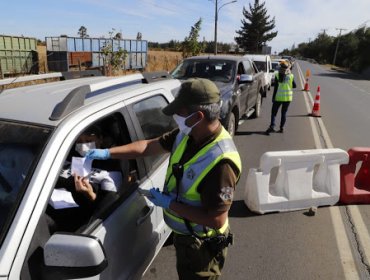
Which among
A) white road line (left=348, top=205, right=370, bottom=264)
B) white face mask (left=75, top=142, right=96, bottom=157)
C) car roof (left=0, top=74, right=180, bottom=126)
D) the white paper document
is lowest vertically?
white road line (left=348, top=205, right=370, bottom=264)

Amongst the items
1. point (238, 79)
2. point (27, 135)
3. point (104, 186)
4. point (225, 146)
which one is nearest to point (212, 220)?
point (225, 146)

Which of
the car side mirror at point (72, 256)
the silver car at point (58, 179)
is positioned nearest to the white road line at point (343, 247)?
the silver car at point (58, 179)

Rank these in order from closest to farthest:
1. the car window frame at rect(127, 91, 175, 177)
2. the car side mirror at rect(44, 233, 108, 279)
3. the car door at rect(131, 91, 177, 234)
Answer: the car side mirror at rect(44, 233, 108, 279) < the car window frame at rect(127, 91, 175, 177) < the car door at rect(131, 91, 177, 234)

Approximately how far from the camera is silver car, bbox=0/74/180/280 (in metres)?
1.77

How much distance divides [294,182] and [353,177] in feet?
3.19

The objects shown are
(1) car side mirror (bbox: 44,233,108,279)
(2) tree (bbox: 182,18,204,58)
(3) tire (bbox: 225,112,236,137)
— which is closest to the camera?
(1) car side mirror (bbox: 44,233,108,279)

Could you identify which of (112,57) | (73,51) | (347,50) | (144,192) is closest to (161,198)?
(144,192)

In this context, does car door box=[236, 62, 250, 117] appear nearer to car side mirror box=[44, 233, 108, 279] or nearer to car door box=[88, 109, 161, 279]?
car door box=[88, 109, 161, 279]

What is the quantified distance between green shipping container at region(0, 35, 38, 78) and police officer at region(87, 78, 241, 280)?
21584mm

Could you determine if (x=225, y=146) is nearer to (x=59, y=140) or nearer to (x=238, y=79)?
(x=59, y=140)

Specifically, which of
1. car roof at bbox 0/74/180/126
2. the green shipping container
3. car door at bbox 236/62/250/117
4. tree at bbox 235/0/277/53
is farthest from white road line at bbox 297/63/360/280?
tree at bbox 235/0/277/53

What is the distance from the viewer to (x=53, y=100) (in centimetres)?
251

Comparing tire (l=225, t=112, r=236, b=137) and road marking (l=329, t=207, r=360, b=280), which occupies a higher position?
tire (l=225, t=112, r=236, b=137)

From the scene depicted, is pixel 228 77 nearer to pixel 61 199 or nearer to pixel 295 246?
pixel 295 246
